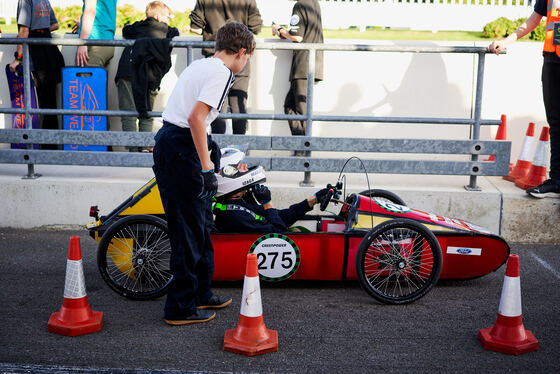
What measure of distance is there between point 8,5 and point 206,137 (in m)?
20.3

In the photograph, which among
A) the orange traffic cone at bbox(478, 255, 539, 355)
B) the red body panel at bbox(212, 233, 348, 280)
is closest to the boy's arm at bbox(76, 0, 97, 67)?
the red body panel at bbox(212, 233, 348, 280)

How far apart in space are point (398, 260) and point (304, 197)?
2095 millimetres

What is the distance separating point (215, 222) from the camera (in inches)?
214

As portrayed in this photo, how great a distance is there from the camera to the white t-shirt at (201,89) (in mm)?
4301

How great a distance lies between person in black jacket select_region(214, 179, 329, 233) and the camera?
5.35 m

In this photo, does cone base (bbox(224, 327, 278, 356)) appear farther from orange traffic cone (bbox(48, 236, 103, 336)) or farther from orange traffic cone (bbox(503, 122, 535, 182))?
orange traffic cone (bbox(503, 122, 535, 182))

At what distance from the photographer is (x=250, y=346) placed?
167 inches

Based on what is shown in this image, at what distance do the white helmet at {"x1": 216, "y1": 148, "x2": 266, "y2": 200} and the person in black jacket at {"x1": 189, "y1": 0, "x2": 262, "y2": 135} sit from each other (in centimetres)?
262

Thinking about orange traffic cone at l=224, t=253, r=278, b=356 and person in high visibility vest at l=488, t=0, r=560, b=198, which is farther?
person in high visibility vest at l=488, t=0, r=560, b=198

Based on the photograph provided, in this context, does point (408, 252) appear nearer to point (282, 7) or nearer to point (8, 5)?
point (282, 7)

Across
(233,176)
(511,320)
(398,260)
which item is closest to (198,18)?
(233,176)

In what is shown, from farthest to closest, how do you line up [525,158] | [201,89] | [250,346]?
[525,158], [201,89], [250,346]

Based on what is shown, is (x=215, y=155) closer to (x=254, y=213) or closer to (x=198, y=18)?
(x=254, y=213)

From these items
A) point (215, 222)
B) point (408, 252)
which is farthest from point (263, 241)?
point (408, 252)
